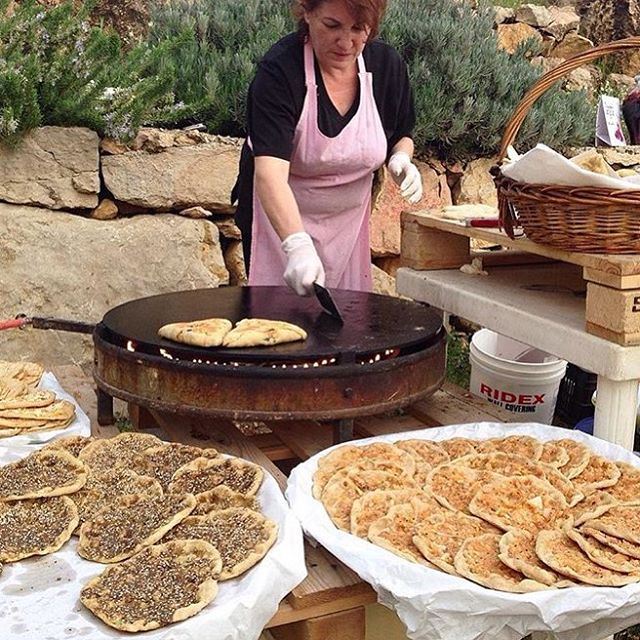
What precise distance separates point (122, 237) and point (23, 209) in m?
0.50

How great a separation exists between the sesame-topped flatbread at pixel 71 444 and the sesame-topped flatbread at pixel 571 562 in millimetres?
1151

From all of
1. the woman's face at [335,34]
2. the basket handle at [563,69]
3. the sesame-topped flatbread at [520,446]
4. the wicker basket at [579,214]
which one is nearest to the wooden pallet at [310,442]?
the sesame-topped flatbread at [520,446]

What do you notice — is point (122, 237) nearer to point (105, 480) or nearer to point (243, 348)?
point (243, 348)

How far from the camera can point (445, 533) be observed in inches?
72.7

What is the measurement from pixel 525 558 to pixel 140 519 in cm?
81

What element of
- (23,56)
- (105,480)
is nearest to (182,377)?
(105,480)

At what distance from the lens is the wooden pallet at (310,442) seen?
5.96 ft

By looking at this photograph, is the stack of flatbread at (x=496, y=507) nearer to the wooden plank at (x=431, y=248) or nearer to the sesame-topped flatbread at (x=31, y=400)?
the sesame-topped flatbread at (x=31, y=400)

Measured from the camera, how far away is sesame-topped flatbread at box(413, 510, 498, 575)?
173 centimetres

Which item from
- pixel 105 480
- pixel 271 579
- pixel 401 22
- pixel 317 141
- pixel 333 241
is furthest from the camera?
pixel 401 22

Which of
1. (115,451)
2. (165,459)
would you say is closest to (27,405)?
(115,451)

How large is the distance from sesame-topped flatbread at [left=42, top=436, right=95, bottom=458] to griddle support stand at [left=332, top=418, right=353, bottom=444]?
65 cm

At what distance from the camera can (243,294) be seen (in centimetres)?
313

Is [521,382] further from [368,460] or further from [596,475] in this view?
[368,460]
